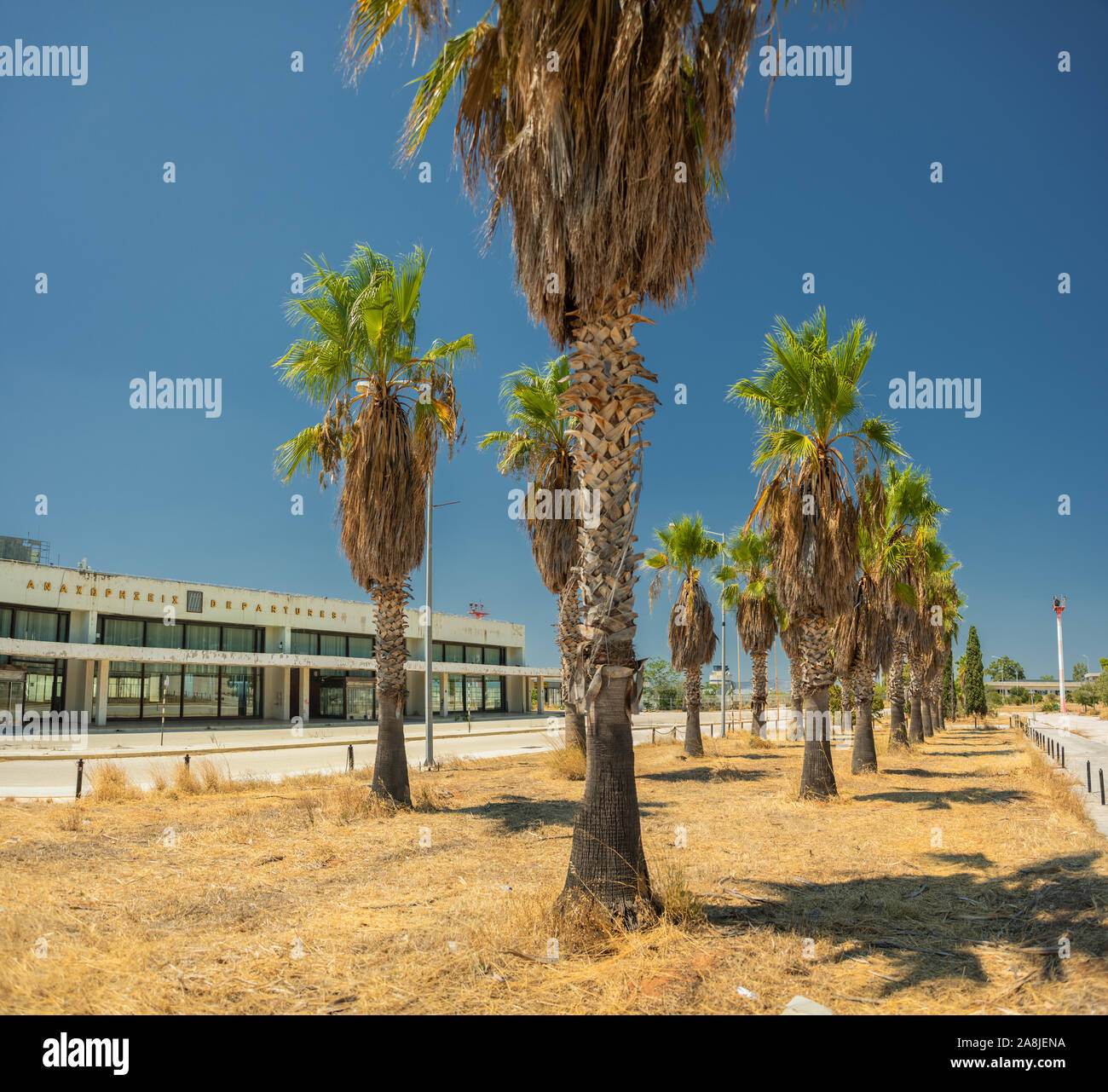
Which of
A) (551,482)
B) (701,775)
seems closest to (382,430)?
(551,482)

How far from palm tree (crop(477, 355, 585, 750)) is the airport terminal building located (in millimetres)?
21620

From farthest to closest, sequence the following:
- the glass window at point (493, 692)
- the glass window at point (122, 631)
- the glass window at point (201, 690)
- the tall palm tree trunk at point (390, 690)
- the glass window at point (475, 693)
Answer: the glass window at point (493, 692) → the glass window at point (475, 693) → the glass window at point (201, 690) → the glass window at point (122, 631) → the tall palm tree trunk at point (390, 690)

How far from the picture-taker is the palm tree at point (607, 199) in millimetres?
6406

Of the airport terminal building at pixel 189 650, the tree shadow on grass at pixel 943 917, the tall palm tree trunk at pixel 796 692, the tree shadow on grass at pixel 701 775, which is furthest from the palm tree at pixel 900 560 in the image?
the airport terminal building at pixel 189 650

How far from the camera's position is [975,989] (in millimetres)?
4996

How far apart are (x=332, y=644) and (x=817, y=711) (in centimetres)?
4007

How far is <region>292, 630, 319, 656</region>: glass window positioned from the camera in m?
47.0

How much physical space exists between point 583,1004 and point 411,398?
1096 centimetres

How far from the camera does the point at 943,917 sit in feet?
22.1

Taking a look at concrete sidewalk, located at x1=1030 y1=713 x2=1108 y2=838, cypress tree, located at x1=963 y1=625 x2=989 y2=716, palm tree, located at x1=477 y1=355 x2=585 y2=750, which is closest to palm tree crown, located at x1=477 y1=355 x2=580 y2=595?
palm tree, located at x1=477 y1=355 x2=585 y2=750

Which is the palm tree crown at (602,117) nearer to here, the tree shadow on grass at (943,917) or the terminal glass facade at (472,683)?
the tree shadow on grass at (943,917)

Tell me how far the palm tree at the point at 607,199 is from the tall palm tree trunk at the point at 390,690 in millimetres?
7514

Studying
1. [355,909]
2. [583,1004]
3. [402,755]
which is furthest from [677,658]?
[583,1004]

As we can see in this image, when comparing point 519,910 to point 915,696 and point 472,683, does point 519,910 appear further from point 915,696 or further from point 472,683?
point 472,683
